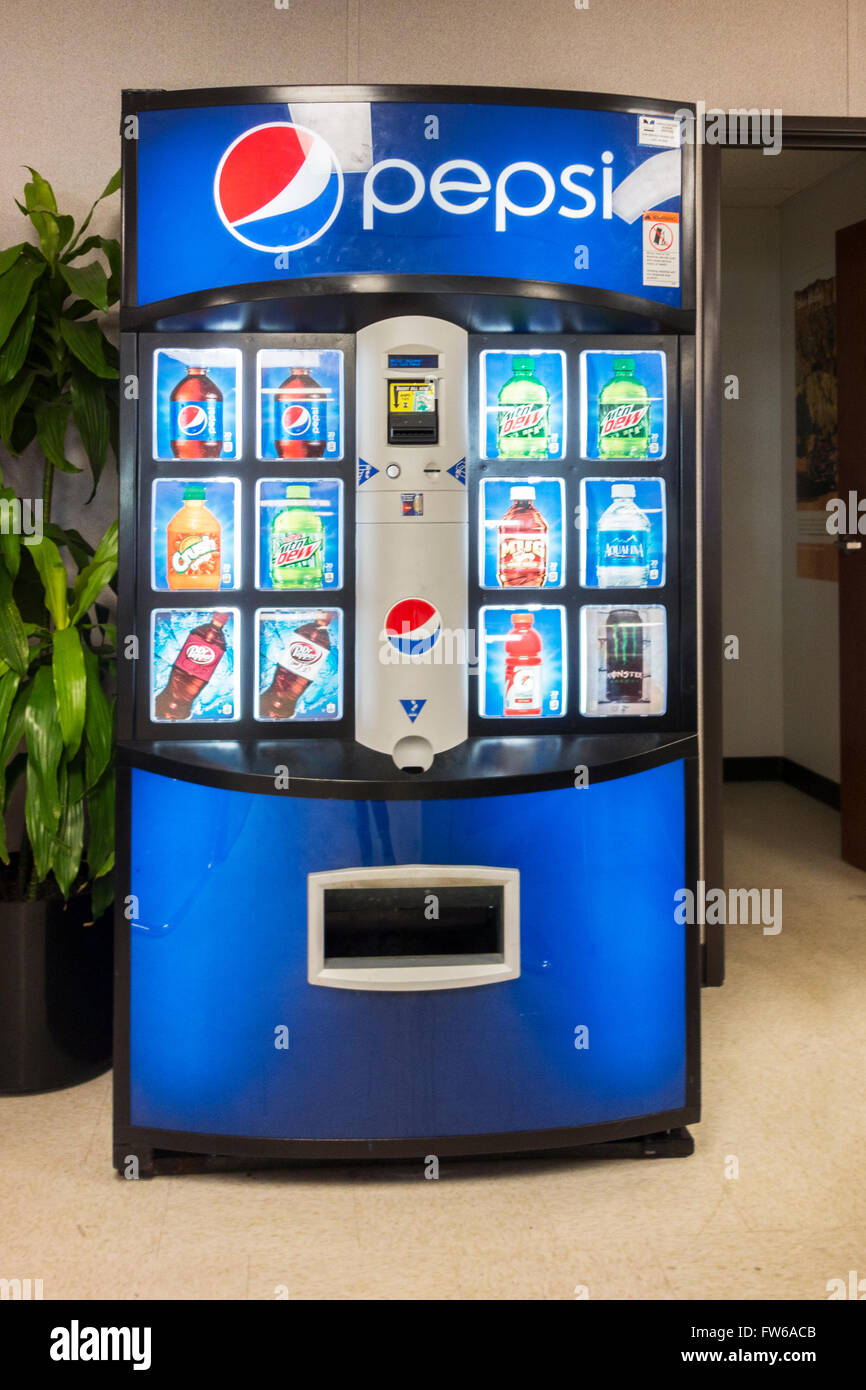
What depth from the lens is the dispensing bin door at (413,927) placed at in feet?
7.63

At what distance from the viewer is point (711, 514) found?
11.4 feet

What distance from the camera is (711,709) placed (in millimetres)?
3529

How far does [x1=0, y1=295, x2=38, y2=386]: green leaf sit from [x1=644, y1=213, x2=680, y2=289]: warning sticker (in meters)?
1.31

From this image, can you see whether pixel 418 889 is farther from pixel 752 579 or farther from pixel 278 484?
pixel 752 579

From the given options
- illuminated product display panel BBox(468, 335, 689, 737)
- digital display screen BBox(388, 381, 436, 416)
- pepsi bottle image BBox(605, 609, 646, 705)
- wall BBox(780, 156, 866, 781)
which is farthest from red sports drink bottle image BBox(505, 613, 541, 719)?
wall BBox(780, 156, 866, 781)

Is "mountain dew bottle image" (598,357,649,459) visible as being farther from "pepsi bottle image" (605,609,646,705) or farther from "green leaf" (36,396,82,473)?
"green leaf" (36,396,82,473)

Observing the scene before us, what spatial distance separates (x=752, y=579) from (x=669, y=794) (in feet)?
13.4

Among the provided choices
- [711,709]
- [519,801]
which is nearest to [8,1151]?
[519,801]

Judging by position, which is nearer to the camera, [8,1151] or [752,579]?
[8,1151]

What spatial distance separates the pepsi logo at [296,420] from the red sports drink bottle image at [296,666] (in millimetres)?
354

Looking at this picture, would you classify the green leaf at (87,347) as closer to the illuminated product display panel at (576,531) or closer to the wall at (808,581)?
the illuminated product display panel at (576,531)

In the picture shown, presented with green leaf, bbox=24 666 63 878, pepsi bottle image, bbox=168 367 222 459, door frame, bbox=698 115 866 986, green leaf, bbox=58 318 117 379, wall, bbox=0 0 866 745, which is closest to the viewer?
pepsi bottle image, bbox=168 367 222 459

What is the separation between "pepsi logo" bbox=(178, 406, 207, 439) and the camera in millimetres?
2375

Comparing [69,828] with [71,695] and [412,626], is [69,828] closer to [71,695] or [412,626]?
[71,695]
